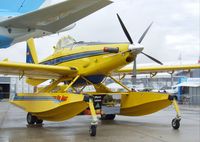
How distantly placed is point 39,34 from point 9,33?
0.49 m

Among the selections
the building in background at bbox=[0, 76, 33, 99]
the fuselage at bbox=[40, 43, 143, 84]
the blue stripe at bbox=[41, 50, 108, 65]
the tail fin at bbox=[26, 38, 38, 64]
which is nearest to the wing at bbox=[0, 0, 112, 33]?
the fuselage at bbox=[40, 43, 143, 84]

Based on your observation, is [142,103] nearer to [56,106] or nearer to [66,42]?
[56,106]

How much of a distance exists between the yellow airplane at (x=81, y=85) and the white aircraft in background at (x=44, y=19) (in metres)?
3.79

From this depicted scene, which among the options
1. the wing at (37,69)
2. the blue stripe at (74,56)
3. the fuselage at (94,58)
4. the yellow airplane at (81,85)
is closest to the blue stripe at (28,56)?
the blue stripe at (74,56)

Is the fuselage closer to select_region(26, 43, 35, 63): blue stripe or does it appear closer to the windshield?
the windshield

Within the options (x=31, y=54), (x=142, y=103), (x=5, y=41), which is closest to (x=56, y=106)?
(x=142, y=103)

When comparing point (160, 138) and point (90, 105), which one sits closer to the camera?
point (160, 138)

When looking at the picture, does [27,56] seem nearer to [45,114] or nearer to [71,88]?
[71,88]

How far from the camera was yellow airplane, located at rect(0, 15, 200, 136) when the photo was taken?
959 centimetres

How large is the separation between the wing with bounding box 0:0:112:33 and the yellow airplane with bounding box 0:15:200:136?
3.95 metres

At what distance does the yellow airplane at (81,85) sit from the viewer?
31.4 ft

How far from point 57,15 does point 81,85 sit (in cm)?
696

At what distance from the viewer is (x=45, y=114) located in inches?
399

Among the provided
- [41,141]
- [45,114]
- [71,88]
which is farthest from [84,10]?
[71,88]
